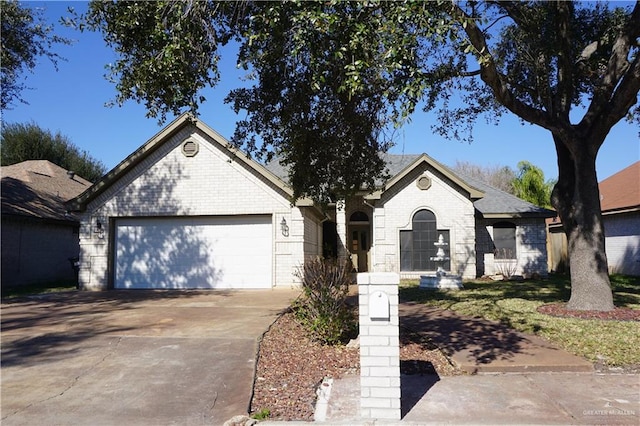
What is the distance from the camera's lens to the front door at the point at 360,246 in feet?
70.0

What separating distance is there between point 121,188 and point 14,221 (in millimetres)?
4526

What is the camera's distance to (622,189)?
76.0ft

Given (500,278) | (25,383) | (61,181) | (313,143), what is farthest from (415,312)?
(61,181)

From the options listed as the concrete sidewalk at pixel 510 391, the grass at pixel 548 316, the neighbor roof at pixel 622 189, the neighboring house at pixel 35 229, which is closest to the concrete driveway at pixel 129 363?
the concrete sidewalk at pixel 510 391

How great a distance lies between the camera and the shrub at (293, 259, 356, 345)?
7.38 m

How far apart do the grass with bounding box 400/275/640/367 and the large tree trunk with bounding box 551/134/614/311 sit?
1097 millimetres

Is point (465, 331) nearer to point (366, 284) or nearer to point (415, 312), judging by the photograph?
point (415, 312)

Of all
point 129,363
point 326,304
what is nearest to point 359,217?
point 326,304

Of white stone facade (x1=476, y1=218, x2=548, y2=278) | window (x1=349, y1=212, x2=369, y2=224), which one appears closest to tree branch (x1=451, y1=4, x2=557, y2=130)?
white stone facade (x1=476, y1=218, x2=548, y2=278)

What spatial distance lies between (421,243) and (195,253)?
Answer: 9.25m

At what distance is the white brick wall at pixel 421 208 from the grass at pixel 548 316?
83.5 inches

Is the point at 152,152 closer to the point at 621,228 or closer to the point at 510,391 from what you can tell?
the point at 510,391

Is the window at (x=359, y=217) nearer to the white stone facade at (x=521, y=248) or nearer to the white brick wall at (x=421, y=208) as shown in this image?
the white brick wall at (x=421, y=208)

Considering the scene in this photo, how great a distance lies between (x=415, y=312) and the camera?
10758 millimetres
